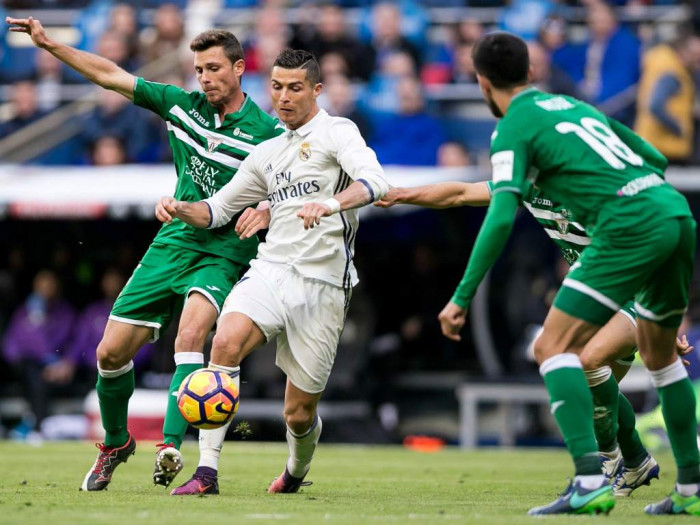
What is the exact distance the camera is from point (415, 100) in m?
17.1

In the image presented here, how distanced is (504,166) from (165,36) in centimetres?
1391

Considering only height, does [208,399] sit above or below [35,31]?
below

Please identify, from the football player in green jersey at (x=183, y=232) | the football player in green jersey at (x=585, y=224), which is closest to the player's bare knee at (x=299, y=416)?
the football player in green jersey at (x=183, y=232)

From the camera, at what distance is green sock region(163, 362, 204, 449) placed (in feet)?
27.3

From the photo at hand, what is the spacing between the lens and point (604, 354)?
8.66m

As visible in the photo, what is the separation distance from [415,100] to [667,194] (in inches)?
404

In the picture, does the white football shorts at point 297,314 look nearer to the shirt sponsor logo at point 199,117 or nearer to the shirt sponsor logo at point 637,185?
the shirt sponsor logo at point 199,117

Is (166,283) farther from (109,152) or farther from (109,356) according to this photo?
(109,152)

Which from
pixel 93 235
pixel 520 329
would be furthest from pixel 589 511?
pixel 93 235

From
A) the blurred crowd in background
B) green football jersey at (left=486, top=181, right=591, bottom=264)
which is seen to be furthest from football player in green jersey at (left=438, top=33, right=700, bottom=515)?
the blurred crowd in background

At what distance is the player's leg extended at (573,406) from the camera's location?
6.72 metres

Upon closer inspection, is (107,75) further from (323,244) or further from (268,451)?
(268,451)

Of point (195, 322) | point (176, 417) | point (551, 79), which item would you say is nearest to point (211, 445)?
point (176, 417)

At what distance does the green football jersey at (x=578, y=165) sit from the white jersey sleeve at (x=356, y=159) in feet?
3.99
